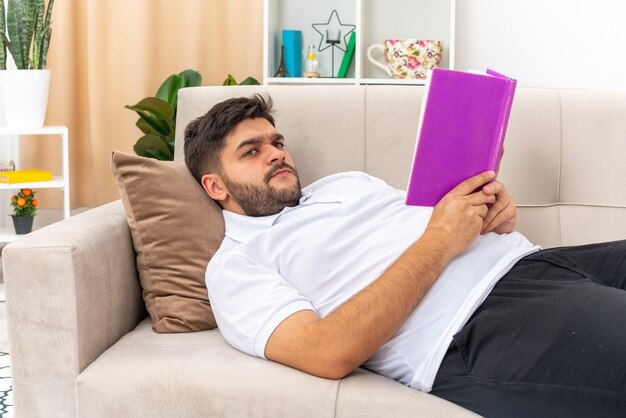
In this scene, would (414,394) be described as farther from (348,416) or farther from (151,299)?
(151,299)

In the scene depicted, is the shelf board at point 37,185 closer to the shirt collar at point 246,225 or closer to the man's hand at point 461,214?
the shirt collar at point 246,225

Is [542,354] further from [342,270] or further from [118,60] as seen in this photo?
[118,60]

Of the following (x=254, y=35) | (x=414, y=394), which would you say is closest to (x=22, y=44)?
(x=254, y=35)

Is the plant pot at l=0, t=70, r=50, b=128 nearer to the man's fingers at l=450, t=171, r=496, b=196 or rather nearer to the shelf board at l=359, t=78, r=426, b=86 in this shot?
the shelf board at l=359, t=78, r=426, b=86

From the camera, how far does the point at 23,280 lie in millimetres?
1455

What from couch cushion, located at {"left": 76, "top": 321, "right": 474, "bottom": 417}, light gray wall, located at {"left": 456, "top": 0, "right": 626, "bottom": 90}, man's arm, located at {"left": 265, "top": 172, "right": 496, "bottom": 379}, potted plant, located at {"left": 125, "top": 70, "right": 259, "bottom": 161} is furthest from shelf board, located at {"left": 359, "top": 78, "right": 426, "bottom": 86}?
couch cushion, located at {"left": 76, "top": 321, "right": 474, "bottom": 417}

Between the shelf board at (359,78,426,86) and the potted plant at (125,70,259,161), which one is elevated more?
the shelf board at (359,78,426,86)

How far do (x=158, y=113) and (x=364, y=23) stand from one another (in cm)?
103

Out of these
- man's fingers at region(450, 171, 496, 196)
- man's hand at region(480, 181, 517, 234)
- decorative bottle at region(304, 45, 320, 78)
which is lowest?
man's hand at region(480, 181, 517, 234)

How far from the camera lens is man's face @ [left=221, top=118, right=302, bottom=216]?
5.82ft

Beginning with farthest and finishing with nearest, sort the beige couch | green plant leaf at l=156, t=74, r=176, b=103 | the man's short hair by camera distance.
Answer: green plant leaf at l=156, t=74, r=176, b=103 → the man's short hair → the beige couch

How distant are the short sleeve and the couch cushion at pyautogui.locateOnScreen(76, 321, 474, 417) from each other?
45mm

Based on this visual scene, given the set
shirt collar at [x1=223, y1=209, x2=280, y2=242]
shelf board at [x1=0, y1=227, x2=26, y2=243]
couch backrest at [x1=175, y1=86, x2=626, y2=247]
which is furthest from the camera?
shelf board at [x1=0, y1=227, x2=26, y2=243]

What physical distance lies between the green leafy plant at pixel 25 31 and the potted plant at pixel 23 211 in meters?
0.52
